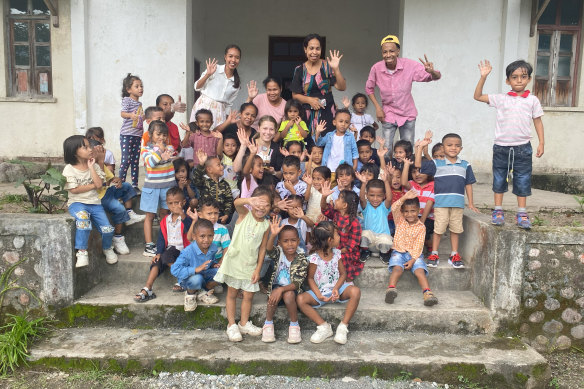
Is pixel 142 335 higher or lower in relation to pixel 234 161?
lower

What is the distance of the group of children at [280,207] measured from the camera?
11.3 feet

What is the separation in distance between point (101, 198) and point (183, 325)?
4.22ft

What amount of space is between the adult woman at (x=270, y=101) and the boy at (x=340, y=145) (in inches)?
20.5

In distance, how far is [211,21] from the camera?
8492 mm

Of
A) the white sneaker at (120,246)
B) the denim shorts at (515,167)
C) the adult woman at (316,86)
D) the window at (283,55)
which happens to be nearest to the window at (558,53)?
the window at (283,55)

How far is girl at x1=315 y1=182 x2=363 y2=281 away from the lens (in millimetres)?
3766

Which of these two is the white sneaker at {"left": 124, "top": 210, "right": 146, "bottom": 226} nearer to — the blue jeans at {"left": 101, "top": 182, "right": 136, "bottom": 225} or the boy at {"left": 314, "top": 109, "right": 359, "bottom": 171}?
the blue jeans at {"left": 101, "top": 182, "right": 136, "bottom": 225}

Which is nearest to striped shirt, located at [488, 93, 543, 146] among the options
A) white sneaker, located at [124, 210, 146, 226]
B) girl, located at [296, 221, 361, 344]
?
girl, located at [296, 221, 361, 344]

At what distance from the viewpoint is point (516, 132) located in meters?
3.73

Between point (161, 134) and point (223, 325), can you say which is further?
point (161, 134)

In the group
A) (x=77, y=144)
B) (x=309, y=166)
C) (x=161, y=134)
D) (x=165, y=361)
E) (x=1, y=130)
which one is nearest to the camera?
(x=165, y=361)

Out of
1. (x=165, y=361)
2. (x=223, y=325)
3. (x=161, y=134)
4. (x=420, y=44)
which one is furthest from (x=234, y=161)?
(x=420, y=44)

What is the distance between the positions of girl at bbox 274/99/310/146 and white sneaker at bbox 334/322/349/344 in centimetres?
204

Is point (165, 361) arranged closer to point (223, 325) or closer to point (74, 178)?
point (223, 325)
